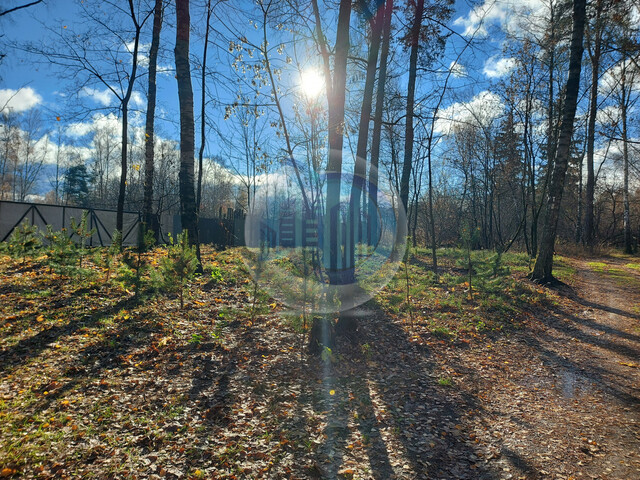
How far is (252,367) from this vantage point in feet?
14.3

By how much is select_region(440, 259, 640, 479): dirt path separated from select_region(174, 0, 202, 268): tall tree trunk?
6.22 meters

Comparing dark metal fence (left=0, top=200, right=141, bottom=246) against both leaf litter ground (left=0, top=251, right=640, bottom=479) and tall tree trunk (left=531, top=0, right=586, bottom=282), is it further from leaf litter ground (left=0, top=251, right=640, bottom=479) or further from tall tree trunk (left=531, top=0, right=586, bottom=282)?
tall tree trunk (left=531, top=0, right=586, bottom=282)

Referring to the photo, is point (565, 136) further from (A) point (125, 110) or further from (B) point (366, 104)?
(A) point (125, 110)

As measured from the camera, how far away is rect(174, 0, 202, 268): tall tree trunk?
7.48m

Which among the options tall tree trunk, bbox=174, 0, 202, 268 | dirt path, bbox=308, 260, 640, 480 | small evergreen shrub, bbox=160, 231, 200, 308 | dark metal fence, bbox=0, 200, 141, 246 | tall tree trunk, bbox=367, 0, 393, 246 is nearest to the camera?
dirt path, bbox=308, 260, 640, 480

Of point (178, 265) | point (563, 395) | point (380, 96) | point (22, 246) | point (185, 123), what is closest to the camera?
point (563, 395)

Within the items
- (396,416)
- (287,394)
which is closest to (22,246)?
(287,394)

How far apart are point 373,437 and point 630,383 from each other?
3561 mm

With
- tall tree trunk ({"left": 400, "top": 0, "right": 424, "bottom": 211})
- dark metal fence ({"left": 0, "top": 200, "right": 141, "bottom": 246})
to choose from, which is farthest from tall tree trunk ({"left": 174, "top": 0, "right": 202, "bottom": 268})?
tall tree trunk ({"left": 400, "top": 0, "right": 424, "bottom": 211})

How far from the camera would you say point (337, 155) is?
5590 millimetres

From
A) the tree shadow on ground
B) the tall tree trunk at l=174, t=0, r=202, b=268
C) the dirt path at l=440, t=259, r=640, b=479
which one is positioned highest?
the tall tree trunk at l=174, t=0, r=202, b=268

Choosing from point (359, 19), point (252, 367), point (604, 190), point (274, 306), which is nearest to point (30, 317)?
point (252, 367)

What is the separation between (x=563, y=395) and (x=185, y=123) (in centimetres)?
839

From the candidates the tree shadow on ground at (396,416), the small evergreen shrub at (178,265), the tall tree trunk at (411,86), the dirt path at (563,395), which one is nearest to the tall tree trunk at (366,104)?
the tree shadow on ground at (396,416)
